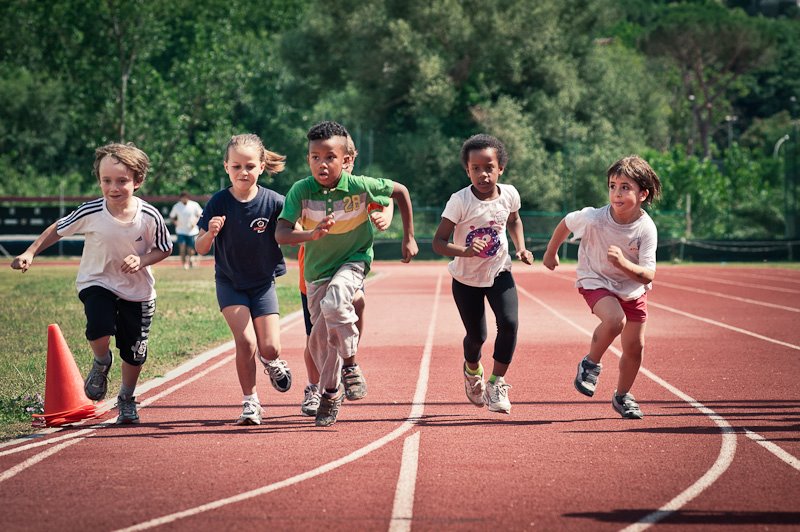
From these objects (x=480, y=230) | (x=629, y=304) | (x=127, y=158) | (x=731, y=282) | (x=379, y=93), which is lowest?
(x=731, y=282)

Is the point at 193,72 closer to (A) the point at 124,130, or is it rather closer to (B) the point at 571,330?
(A) the point at 124,130

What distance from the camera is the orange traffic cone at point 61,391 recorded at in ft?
23.0

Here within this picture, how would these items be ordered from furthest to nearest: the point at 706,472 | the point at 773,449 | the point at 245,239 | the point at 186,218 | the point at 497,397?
the point at 186,218 → the point at 497,397 → the point at 245,239 → the point at 773,449 → the point at 706,472

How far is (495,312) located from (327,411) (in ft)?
4.71

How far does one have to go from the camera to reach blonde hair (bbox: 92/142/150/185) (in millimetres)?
7035

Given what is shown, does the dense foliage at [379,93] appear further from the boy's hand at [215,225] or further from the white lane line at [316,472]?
the boy's hand at [215,225]

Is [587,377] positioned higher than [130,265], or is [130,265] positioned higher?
[130,265]

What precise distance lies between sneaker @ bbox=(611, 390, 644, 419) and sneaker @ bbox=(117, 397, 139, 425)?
3292mm

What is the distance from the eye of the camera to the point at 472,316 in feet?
24.6

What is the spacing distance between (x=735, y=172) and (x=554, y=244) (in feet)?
178

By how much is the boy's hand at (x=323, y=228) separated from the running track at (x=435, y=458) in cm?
126

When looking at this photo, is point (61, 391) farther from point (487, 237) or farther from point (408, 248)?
point (487, 237)

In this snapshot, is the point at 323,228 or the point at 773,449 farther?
the point at 323,228

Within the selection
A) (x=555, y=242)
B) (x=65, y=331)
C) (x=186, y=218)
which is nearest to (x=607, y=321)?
(x=555, y=242)
